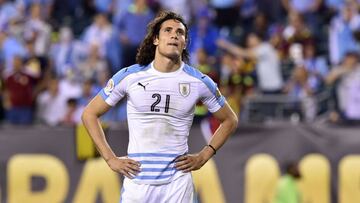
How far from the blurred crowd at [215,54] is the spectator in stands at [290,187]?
101 cm

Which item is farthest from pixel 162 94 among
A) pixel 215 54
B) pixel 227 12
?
pixel 227 12

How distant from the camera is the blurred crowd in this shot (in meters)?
15.9

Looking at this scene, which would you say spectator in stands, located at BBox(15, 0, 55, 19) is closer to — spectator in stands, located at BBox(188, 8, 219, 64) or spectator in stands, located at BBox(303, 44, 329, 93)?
spectator in stands, located at BBox(188, 8, 219, 64)

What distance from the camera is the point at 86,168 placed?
46.0 ft

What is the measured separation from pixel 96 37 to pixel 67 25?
1.93m

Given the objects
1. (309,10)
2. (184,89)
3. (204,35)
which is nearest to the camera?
(184,89)

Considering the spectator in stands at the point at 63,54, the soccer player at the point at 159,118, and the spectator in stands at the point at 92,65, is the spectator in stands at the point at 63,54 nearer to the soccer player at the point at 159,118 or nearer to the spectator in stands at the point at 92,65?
the spectator in stands at the point at 92,65

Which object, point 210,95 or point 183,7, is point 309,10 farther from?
point 210,95

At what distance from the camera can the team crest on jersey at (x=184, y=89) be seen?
7.67 m

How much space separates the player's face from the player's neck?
0.05 m

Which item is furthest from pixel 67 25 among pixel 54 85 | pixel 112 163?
pixel 112 163

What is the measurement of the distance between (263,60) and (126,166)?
9436mm

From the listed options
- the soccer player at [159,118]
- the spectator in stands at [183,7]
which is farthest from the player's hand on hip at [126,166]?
the spectator in stands at [183,7]

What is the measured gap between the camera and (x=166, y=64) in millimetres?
7676
